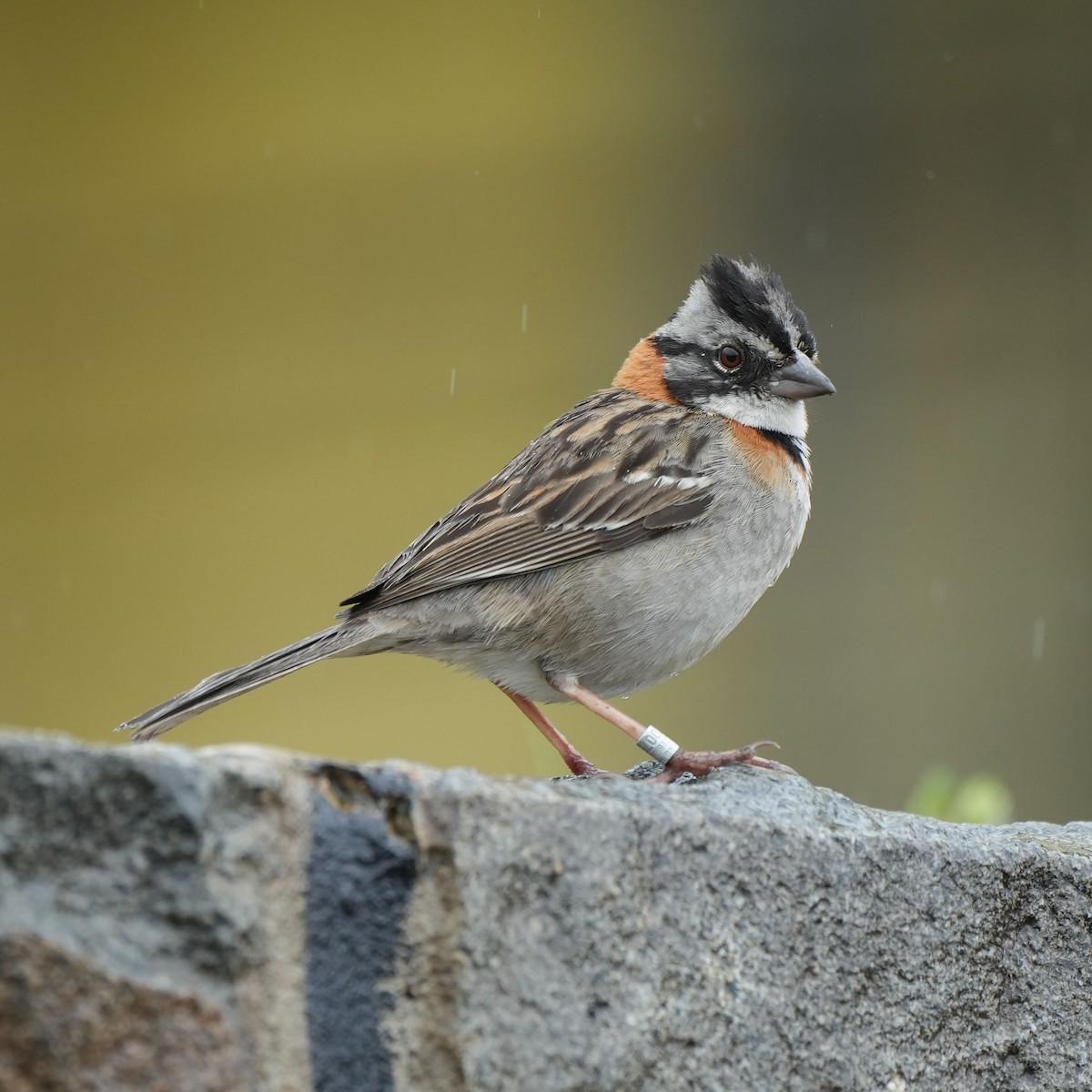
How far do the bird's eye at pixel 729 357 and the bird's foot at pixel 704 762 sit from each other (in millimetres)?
1343

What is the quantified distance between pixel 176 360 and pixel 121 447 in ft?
1.41

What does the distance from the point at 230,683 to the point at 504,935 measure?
4.67ft

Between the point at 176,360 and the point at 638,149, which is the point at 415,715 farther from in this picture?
the point at 638,149

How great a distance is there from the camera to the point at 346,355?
6.60 metres

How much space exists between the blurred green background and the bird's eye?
257 centimetres

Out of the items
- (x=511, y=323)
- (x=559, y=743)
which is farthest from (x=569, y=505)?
(x=511, y=323)

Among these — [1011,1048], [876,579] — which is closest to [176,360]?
[876,579]

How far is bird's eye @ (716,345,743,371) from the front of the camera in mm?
3951

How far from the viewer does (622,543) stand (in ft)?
11.8

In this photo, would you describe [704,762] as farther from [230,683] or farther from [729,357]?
[729,357]

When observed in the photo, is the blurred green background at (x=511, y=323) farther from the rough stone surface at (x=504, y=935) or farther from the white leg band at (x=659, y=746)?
the rough stone surface at (x=504, y=935)

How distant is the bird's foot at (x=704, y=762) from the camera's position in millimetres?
2848

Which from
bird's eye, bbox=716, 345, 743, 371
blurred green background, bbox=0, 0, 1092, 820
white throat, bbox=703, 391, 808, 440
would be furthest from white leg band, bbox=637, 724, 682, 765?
blurred green background, bbox=0, 0, 1092, 820

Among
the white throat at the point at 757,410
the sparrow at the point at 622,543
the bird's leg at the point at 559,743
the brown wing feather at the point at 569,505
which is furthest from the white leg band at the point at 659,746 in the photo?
the white throat at the point at 757,410
